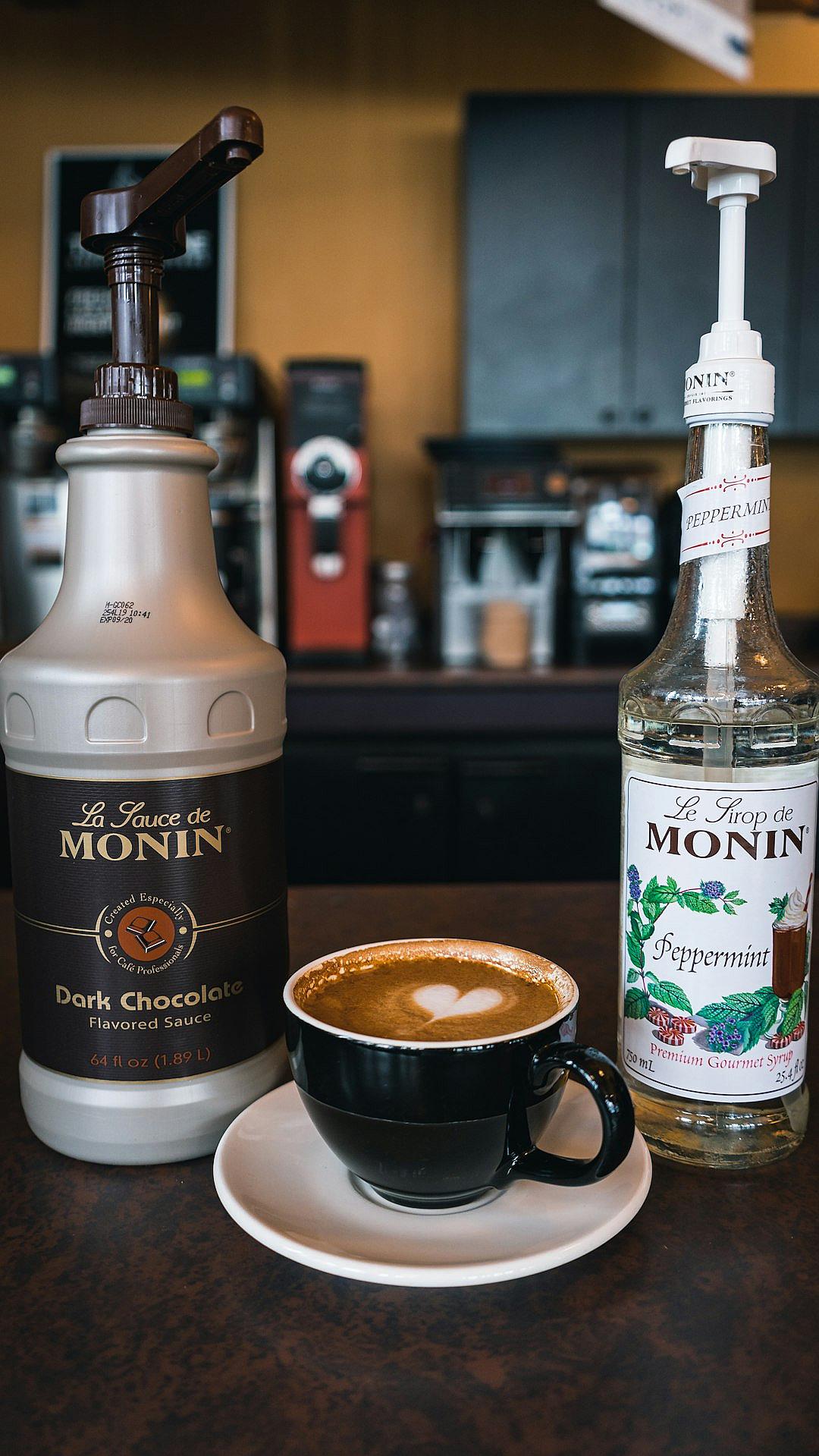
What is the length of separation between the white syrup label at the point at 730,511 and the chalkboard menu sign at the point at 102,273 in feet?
8.60

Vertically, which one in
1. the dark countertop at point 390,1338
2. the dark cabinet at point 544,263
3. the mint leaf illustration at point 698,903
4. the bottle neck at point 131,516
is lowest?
the dark countertop at point 390,1338

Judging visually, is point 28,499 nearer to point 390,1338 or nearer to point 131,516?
point 131,516

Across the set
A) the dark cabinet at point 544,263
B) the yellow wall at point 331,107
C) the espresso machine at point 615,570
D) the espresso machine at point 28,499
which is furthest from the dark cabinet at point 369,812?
the yellow wall at point 331,107

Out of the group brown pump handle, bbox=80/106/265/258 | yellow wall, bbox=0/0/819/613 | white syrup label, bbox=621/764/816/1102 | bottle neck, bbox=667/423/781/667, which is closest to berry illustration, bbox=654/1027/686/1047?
white syrup label, bbox=621/764/816/1102

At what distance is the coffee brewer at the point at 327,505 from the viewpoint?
250cm

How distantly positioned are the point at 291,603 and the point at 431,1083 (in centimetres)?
220

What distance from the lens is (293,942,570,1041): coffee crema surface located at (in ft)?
1.60

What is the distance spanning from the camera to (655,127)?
2.56m

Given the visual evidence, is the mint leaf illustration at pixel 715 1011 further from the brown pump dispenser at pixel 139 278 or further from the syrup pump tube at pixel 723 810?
the brown pump dispenser at pixel 139 278

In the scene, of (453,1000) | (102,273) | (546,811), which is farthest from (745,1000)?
(102,273)

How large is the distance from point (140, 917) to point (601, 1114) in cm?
21

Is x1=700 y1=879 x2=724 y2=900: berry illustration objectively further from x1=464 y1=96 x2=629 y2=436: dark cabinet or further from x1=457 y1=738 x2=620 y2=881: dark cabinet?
x1=464 y1=96 x2=629 y2=436: dark cabinet

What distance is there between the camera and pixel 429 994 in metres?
0.52

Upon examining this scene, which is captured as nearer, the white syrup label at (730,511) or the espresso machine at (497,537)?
the white syrup label at (730,511)
